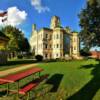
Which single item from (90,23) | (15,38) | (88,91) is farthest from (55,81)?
(15,38)

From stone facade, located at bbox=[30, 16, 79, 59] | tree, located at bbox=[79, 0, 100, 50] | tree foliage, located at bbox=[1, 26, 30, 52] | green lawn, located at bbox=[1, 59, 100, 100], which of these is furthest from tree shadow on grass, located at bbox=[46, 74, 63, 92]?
stone facade, located at bbox=[30, 16, 79, 59]

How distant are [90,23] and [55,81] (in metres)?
31.4

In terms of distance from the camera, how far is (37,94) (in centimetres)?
1226

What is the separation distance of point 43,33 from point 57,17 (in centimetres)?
1231

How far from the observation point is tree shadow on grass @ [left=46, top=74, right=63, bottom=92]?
537 inches

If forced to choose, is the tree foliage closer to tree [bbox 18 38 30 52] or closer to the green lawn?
tree [bbox 18 38 30 52]

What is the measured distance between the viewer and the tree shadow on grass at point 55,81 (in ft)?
44.7

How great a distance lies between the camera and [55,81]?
15.4 meters

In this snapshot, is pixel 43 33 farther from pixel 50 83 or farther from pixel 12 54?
pixel 50 83

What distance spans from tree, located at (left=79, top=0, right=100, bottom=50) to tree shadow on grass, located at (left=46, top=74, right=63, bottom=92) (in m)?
28.7

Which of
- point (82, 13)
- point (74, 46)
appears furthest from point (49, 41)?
point (82, 13)

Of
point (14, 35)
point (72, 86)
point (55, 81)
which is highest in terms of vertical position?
point (14, 35)

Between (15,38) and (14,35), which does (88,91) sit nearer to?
(15,38)

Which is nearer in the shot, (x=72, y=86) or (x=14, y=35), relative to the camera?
(x=72, y=86)
